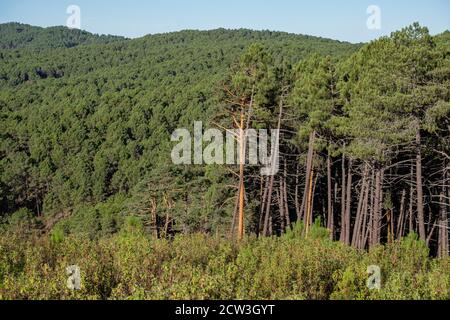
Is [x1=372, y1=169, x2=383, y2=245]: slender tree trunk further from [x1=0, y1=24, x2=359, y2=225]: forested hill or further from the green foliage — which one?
[x1=0, y1=24, x2=359, y2=225]: forested hill

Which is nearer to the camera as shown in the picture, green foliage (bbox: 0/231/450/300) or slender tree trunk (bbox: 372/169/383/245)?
green foliage (bbox: 0/231/450/300)

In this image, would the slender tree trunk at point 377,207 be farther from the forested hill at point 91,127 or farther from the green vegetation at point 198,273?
the forested hill at point 91,127

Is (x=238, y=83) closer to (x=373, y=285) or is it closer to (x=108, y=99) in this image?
(x=373, y=285)

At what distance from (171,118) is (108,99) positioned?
86.2 ft

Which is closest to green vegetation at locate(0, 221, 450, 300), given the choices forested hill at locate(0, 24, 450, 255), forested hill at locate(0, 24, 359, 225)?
forested hill at locate(0, 24, 450, 255)

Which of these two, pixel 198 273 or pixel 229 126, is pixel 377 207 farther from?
pixel 198 273

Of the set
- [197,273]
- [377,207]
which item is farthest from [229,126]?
[197,273]

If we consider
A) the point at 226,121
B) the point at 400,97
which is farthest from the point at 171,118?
the point at 400,97

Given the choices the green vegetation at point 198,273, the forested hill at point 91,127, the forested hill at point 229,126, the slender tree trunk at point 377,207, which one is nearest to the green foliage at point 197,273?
the green vegetation at point 198,273

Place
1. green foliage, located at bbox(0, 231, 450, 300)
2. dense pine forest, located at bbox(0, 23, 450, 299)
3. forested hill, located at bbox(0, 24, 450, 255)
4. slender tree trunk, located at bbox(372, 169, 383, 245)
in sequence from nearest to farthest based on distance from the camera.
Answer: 1. green foliage, located at bbox(0, 231, 450, 300)
2. dense pine forest, located at bbox(0, 23, 450, 299)
3. forested hill, located at bbox(0, 24, 450, 255)
4. slender tree trunk, located at bbox(372, 169, 383, 245)

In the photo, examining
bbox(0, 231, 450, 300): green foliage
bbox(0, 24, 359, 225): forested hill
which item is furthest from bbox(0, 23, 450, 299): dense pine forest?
bbox(0, 24, 359, 225): forested hill

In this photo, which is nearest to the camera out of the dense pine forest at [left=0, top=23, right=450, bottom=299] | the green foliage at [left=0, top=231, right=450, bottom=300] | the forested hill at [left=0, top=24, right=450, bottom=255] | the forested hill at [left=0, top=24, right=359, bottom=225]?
the green foliage at [left=0, top=231, right=450, bottom=300]

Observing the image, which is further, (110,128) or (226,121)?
(110,128)
